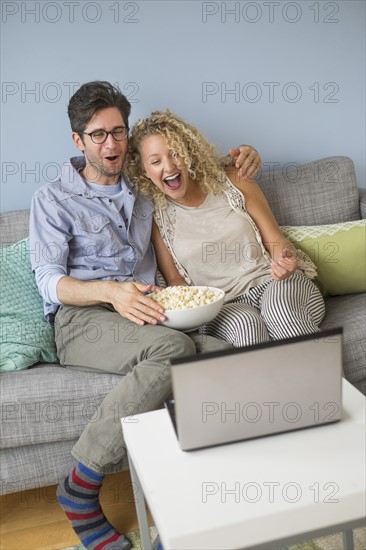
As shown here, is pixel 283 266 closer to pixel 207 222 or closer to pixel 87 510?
pixel 207 222

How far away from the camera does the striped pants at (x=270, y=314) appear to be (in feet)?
6.97

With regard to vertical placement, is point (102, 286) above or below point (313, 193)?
below

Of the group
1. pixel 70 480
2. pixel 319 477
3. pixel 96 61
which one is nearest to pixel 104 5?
pixel 96 61

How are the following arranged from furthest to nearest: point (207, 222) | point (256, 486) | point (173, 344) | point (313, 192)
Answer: point (313, 192) → point (207, 222) → point (173, 344) → point (256, 486)

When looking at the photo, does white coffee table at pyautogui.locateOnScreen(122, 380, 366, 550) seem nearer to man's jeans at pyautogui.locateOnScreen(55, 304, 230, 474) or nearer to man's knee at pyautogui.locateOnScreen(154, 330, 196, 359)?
man's jeans at pyautogui.locateOnScreen(55, 304, 230, 474)

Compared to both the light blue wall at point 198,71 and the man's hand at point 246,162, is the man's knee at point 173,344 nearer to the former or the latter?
the man's hand at point 246,162

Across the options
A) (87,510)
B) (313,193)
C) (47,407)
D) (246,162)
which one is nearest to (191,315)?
(47,407)

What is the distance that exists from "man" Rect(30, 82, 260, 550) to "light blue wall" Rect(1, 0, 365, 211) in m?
0.32

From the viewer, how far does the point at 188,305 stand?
79.0 inches

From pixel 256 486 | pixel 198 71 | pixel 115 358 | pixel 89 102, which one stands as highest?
pixel 198 71

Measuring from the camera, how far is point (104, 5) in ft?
8.33

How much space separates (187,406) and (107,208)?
3.68 feet

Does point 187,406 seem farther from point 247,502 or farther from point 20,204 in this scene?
point 20,204

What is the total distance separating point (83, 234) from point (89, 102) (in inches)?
16.5
